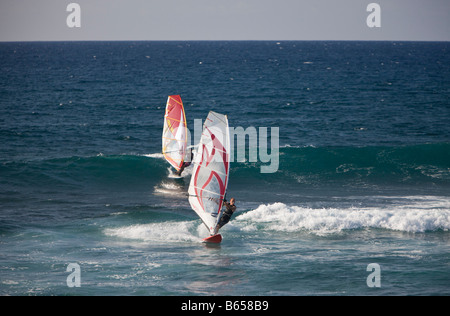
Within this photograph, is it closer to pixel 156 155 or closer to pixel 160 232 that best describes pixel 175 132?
pixel 156 155

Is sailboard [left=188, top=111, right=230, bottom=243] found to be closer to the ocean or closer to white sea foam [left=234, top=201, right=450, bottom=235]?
the ocean

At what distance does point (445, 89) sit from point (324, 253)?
227 feet

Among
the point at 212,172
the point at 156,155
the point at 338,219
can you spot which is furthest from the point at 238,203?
the point at 156,155

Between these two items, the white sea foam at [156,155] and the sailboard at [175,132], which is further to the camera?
the white sea foam at [156,155]

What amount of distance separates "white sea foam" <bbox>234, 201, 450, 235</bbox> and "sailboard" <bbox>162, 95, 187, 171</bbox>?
9.68 m

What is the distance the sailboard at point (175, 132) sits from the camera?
34969mm

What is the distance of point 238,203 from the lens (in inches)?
1183

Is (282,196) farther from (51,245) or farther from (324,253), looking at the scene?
(51,245)

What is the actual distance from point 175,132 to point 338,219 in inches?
547

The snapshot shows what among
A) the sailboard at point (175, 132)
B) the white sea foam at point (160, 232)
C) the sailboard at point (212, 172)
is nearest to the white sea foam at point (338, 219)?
the white sea foam at point (160, 232)

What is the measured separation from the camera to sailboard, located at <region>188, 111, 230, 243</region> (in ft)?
68.6

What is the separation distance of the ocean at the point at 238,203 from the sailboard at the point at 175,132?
1.52 metres

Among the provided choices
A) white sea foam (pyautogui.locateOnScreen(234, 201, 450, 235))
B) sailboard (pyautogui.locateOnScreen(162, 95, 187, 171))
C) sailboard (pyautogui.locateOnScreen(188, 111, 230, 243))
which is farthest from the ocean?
sailboard (pyautogui.locateOnScreen(162, 95, 187, 171))

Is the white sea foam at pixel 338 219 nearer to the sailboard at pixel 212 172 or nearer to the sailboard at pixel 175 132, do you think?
the sailboard at pixel 212 172
